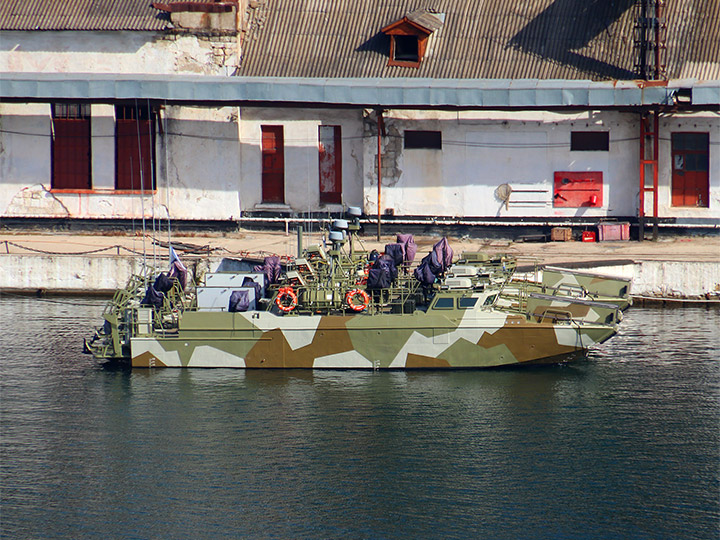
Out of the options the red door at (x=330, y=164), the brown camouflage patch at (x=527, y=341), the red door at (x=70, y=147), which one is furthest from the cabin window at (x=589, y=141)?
the red door at (x=70, y=147)

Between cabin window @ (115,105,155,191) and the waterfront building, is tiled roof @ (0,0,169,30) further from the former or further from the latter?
cabin window @ (115,105,155,191)

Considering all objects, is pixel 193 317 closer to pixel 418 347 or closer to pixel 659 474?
pixel 418 347

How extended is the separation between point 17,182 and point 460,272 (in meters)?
25.7

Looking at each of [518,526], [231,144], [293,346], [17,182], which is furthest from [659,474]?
[17,182]

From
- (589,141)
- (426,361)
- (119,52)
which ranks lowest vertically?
(426,361)

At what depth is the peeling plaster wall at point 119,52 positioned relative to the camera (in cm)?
5397

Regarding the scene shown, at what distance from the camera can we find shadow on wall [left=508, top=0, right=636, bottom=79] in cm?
5353

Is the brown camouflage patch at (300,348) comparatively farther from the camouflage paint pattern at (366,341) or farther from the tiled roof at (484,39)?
the tiled roof at (484,39)

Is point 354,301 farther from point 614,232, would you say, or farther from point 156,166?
point 156,166

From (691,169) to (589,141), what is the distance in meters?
4.54

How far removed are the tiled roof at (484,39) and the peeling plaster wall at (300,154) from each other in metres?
1.92

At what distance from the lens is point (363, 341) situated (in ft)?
121

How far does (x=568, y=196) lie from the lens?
53.5 m

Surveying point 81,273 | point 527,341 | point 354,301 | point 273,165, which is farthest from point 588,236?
point 81,273
